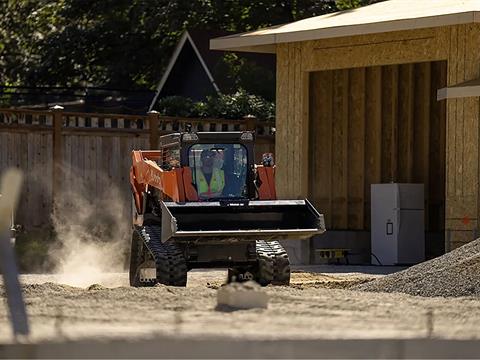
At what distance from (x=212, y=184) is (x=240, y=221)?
3.30 ft

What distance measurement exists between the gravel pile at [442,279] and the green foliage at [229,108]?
1295 cm

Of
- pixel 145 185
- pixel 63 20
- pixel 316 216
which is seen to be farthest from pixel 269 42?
pixel 63 20

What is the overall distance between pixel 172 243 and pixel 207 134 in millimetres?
1740

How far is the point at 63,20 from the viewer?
4234cm

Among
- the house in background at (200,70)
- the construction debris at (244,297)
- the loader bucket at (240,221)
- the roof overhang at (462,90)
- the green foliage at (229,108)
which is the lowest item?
the construction debris at (244,297)

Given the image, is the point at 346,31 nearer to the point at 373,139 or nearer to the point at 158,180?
Result: the point at 373,139

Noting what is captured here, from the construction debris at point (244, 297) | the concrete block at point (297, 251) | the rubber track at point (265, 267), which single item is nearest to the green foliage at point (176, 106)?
the concrete block at point (297, 251)

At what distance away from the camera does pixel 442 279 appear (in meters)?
19.0

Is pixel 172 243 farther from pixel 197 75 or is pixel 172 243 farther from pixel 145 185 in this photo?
pixel 197 75

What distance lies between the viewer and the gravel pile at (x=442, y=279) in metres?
18.3

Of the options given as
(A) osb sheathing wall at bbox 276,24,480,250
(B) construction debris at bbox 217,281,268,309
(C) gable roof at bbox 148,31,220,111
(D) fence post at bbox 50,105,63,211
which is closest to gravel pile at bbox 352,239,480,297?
(A) osb sheathing wall at bbox 276,24,480,250

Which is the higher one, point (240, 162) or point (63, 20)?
point (63, 20)

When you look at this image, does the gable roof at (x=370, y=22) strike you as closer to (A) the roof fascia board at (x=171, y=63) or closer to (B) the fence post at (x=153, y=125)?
(B) the fence post at (x=153, y=125)

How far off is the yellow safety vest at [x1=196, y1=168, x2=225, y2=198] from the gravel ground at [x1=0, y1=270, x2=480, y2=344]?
10.7 feet
